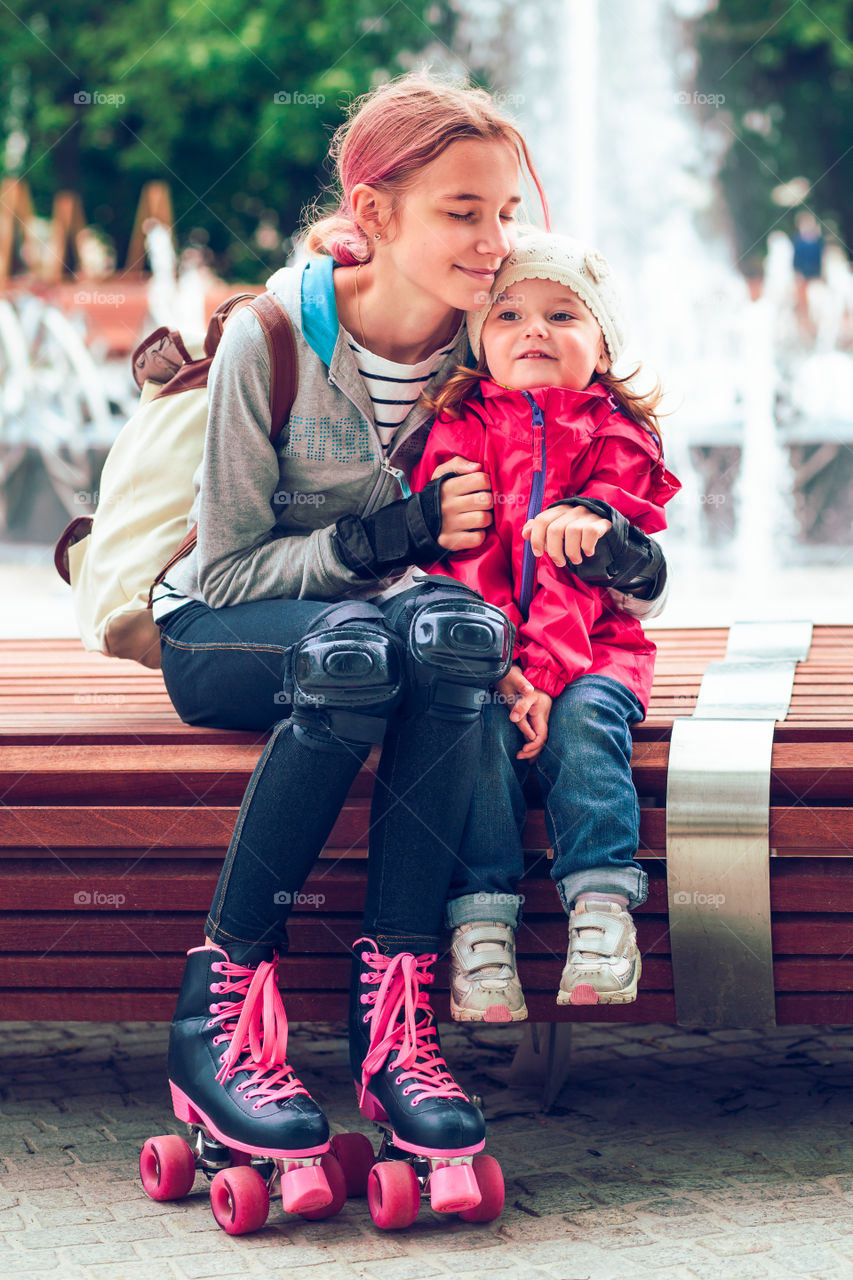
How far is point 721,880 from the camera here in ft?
8.14

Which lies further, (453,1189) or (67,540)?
(67,540)

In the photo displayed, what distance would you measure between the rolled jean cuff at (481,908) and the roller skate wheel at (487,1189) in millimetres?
344

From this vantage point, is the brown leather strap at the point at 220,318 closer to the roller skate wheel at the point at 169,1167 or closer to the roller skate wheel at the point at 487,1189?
the roller skate wheel at the point at 169,1167

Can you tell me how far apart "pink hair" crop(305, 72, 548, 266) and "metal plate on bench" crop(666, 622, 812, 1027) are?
3.49ft

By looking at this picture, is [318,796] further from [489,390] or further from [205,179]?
[205,179]

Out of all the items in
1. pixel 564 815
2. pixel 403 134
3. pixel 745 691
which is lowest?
pixel 564 815

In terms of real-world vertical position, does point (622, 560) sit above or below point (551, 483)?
below

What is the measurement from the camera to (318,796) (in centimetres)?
238

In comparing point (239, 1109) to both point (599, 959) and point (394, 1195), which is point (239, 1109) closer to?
point (394, 1195)

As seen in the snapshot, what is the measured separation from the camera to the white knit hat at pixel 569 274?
2.71 metres

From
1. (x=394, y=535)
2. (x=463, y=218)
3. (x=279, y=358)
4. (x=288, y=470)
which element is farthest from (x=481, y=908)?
(x=463, y=218)

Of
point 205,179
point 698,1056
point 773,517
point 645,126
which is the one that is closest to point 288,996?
point 698,1056

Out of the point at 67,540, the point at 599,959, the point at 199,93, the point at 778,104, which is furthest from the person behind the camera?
the point at 778,104

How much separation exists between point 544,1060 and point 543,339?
4.37ft
